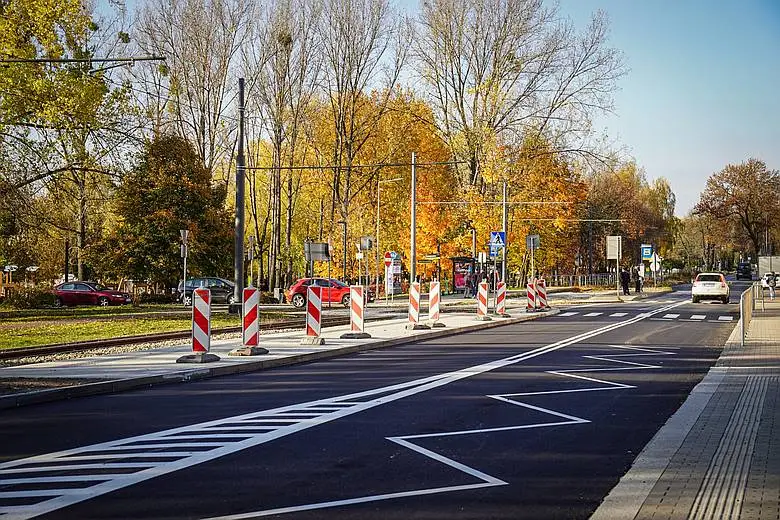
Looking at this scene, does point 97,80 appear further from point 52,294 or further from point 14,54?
point 52,294

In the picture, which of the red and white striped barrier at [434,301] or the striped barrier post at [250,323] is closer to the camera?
the striped barrier post at [250,323]

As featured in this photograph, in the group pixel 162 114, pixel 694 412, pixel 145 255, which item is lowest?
pixel 694 412

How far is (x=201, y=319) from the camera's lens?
16328mm

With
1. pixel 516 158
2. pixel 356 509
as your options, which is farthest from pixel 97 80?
pixel 516 158

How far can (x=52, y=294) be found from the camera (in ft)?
153

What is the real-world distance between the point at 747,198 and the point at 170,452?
91.0 meters

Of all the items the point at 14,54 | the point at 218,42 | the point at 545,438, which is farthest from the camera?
the point at 218,42

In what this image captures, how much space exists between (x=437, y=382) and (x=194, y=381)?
4110 mm

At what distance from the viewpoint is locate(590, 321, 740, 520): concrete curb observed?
615cm

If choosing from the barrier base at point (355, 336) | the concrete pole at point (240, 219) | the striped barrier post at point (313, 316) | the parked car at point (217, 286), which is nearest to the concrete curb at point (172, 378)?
the barrier base at point (355, 336)

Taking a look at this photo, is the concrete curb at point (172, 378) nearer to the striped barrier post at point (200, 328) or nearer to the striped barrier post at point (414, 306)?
the striped barrier post at point (200, 328)

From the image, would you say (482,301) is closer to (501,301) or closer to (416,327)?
(501,301)

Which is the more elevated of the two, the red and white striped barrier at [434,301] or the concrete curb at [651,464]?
the red and white striped barrier at [434,301]

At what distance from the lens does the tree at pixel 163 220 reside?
4847 centimetres
